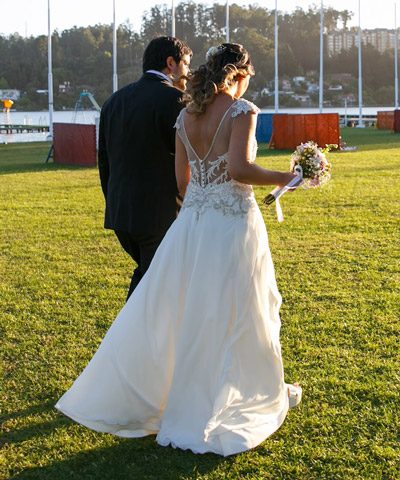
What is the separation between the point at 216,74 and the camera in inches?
177

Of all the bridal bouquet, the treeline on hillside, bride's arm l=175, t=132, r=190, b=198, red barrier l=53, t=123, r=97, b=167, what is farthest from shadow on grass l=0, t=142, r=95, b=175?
the treeline on hillside

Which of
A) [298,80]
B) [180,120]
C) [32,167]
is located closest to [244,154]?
[180,120]

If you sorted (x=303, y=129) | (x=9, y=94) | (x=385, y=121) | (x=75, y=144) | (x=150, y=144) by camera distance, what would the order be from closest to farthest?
(x=150, y=144), (x=75, y=144), (x=303, y=129), (x=385, y=121), (x=9, y=94)

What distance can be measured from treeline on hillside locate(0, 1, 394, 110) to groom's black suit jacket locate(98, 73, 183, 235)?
5720 centimetres

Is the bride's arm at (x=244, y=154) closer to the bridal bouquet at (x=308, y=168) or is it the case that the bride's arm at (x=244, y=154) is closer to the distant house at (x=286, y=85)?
the bridal bouquet at (x=308, y=168)

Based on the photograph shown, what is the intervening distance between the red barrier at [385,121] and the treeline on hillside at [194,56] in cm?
1906

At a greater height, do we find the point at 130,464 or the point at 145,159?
the point at 145,159

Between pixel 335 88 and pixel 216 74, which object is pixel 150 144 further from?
pixel 335 88

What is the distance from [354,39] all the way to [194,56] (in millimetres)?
47553

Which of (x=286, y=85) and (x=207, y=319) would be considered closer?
(x=207, y=319)

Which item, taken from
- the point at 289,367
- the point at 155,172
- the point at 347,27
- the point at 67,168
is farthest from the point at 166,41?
the point at 347,27

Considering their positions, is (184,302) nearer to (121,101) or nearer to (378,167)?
(121,101)

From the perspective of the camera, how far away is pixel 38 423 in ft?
16.7

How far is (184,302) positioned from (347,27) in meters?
113
